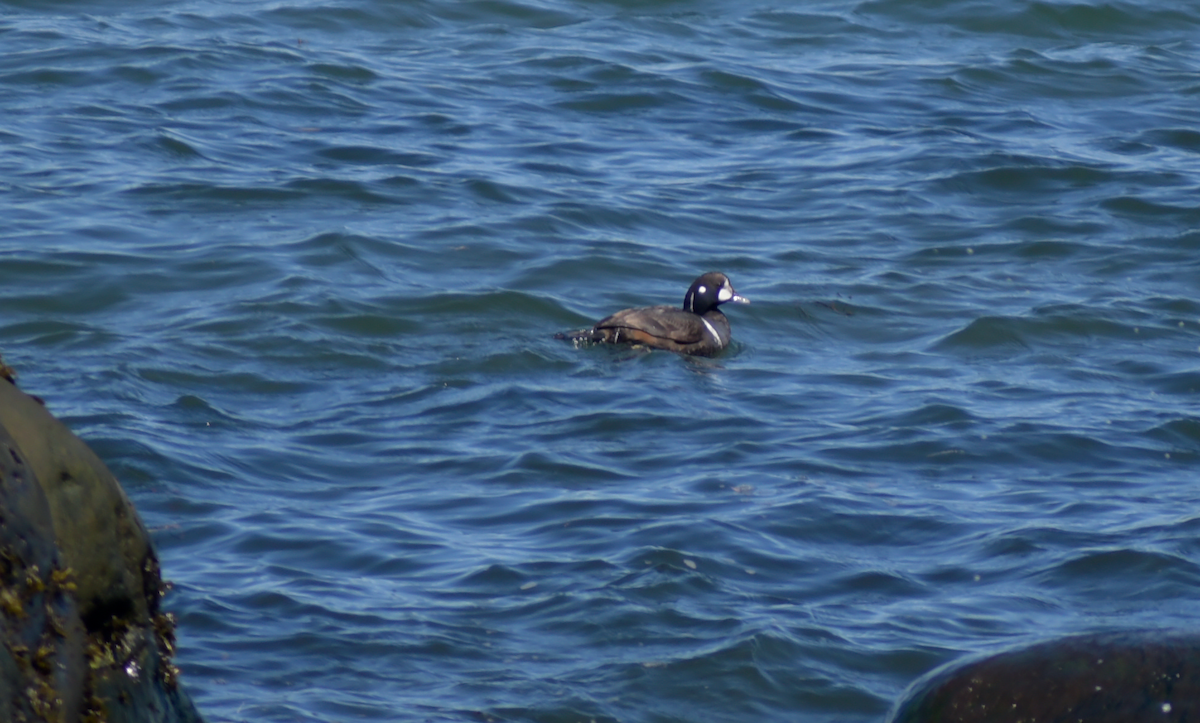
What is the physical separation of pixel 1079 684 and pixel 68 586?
2375 millimetres

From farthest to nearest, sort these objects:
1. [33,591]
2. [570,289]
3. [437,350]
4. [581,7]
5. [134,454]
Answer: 1. [581,7]
2. [570,289]
3. [437,350]
4. [134,454]
5. [33,591]

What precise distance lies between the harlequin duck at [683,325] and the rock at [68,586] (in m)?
5.91

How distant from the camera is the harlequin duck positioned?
955cm

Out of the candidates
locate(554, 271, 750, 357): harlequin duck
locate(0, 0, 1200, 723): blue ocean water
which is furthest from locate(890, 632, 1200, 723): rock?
locate(554, 271, 750, 357): harlequin duck

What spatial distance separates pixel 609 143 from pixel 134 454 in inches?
281

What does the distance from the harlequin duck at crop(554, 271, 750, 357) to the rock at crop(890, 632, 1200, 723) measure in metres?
5.43

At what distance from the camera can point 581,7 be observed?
57.8ft

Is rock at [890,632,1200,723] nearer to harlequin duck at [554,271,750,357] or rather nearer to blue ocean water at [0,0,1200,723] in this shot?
blue ocean water at [0,0,1200,723]

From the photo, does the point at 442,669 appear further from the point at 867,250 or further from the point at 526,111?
the point at 526,111

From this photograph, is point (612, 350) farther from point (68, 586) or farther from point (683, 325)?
point (68, 586)

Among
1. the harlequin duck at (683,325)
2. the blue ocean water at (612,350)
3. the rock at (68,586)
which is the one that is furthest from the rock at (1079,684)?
the harlequin duck at (683,325)

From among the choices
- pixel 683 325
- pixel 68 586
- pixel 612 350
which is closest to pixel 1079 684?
pixel 68 586

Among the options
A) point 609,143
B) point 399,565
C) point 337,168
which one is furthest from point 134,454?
point 609,143

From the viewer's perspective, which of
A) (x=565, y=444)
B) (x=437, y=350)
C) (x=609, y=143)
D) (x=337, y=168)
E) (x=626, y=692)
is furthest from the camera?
(x=609, y=143)
